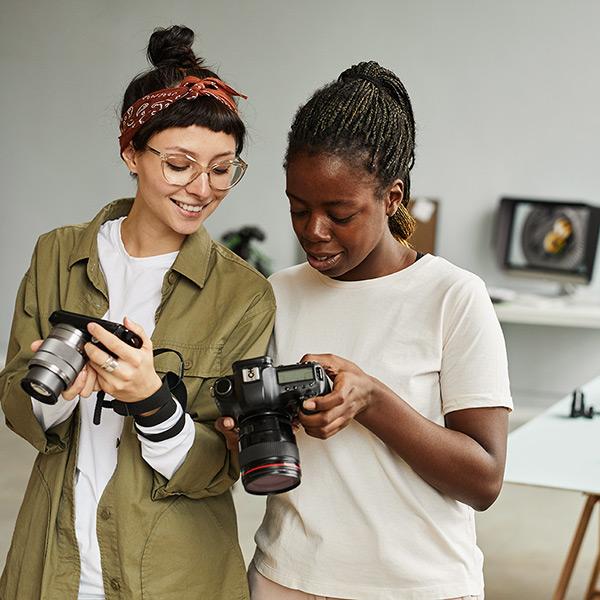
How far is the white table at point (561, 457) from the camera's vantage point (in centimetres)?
237

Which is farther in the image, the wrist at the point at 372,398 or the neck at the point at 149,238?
the neck at the point at 149,238

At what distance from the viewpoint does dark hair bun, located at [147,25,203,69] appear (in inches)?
63.6

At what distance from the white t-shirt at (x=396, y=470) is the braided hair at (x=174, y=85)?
1.06 ft

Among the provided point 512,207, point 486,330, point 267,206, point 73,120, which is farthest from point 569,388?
point 486,330

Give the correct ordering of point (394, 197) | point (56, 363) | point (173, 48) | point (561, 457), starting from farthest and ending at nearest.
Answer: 1. point (561, 457)
2. point (173, 48)
3. point (394, 197)
4. point (56, 363)

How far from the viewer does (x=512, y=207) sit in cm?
583

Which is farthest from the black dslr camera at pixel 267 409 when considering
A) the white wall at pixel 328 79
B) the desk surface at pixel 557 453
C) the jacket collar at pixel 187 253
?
the white wall at pixel 328 79

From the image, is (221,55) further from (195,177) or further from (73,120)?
(195,177)

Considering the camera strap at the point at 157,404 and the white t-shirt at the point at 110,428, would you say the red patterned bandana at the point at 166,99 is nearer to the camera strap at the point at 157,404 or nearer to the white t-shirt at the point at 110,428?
the white t-shirt at the point at 110,428

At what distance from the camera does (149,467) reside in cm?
145

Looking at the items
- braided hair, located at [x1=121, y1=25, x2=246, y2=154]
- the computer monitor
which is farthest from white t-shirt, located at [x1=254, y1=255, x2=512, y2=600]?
the computer monitor

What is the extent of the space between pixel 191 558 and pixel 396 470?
→ 0.32 m

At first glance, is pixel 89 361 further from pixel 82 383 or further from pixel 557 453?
pixel 557 453

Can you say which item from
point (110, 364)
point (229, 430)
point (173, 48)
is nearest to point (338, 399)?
point (229, 430)
